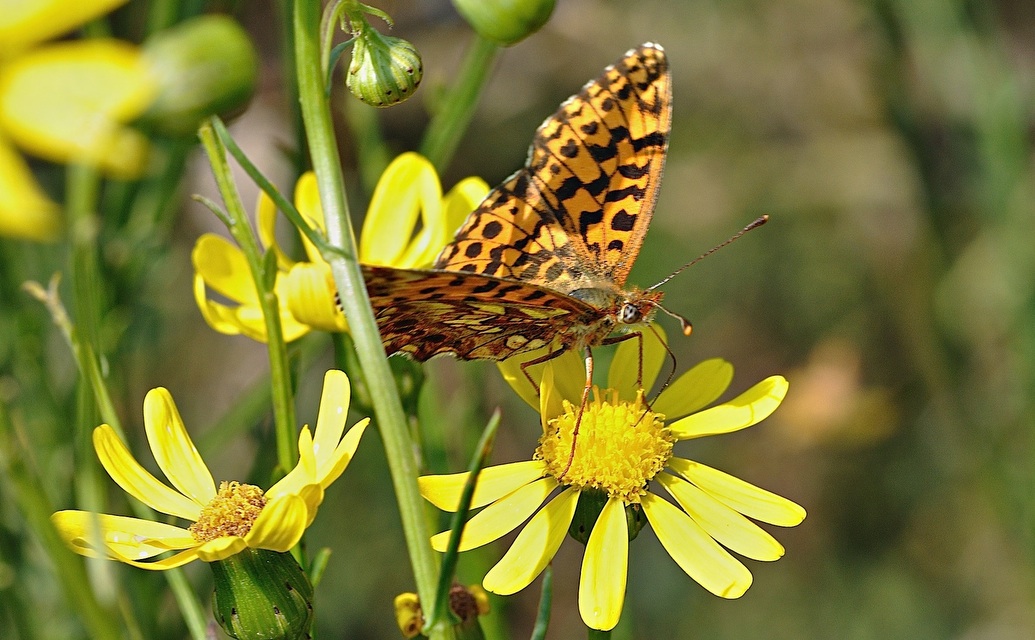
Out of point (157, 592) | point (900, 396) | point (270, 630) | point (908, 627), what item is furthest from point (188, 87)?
point (900, 396)

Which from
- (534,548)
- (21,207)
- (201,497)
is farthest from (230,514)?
(21,207)

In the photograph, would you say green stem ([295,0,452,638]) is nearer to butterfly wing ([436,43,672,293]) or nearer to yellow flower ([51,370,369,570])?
yellow flower ([51,370,369,570])

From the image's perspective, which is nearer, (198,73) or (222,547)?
(198,73)

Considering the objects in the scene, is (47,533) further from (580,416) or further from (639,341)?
(639,341)

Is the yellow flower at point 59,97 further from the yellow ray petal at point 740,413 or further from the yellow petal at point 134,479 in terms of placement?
the yellow ray petal at point 740,413

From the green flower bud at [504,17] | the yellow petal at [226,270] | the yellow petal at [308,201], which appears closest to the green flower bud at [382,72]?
the green flower bud at [504,17]

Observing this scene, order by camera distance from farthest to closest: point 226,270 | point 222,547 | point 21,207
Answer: point 226,270
point 222,547
point 21,207
